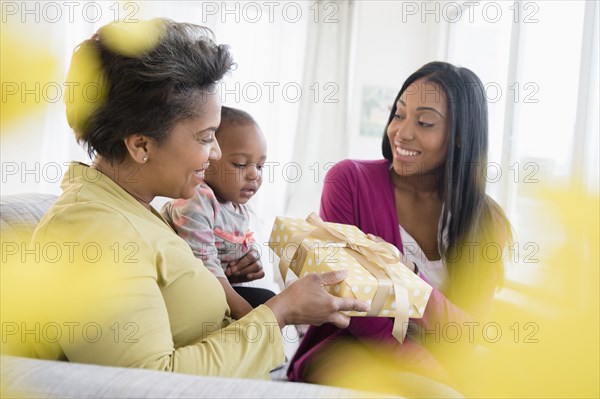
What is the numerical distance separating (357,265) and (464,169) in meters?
0.66

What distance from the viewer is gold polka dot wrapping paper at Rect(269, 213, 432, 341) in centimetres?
104

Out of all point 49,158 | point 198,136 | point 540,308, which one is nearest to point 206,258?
point 198,136

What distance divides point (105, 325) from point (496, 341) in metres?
0.99

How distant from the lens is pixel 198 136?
971 millimetres

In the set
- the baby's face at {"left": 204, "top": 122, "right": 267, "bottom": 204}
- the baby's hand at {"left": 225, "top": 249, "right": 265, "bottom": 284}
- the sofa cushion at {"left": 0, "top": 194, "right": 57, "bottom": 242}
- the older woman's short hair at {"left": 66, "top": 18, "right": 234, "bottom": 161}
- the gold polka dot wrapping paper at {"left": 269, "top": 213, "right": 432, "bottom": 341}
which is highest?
the older woman's short hair at {"left": 66, "top": 18, "right": 234, "bottom": 161}

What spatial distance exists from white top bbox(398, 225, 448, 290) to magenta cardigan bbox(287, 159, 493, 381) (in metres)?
0.04

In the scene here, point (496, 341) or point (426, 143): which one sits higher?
point (426, 143)

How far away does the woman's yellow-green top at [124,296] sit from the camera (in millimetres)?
742

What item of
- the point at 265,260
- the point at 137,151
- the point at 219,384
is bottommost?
the point at 265,260

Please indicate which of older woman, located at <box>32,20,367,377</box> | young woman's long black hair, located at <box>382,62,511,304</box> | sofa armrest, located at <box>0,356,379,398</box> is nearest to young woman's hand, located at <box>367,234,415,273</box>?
young woman's long black hair, located at <box>382,62,511,304</box>

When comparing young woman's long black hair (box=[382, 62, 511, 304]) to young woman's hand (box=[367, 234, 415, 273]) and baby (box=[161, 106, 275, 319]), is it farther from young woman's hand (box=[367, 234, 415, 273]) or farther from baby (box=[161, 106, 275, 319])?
baby (box=[161, 106, 275, 319])

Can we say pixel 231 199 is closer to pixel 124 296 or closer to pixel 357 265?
pixel 357 265

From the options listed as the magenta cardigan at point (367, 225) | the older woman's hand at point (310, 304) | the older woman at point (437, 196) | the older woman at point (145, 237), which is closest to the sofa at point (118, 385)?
the older woman at point (145, 237)

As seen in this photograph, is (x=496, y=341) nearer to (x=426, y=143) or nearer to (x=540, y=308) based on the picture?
(x=426, y=143)
